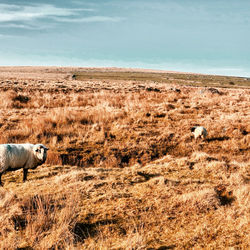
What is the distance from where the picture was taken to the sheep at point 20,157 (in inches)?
217

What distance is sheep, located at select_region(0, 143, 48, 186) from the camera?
551 cm

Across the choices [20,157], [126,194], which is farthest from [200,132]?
[20,157]

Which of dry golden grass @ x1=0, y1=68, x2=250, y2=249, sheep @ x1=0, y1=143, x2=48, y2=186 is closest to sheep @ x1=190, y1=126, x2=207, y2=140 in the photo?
dry golden grass @ x1=0, y1=68, x2=250, y2=249

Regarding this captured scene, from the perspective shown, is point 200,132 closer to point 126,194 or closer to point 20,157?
point 126,194

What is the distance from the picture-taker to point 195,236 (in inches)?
135

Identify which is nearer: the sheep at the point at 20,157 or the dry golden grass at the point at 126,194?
the dry golden grass at the point at 126,194

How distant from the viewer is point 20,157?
582 centimetres

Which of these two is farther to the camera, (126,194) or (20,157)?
(20,157)

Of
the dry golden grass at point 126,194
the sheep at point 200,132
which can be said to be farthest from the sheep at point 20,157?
the sheep at point 200,132

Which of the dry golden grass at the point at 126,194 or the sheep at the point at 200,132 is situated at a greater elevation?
the sheep at the point at 200,132

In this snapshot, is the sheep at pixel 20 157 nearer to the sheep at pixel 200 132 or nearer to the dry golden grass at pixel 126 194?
the dry golden grass at pixel 126 194

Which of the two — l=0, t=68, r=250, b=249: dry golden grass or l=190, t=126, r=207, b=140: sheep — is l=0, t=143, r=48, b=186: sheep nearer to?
l=0, t=68, r=250, b=249: dry golden grass

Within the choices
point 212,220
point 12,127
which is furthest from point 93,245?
point 12,127

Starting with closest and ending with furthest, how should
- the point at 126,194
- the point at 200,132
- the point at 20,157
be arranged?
the point at 126,194
the point at 20,157
the point at 200,132
